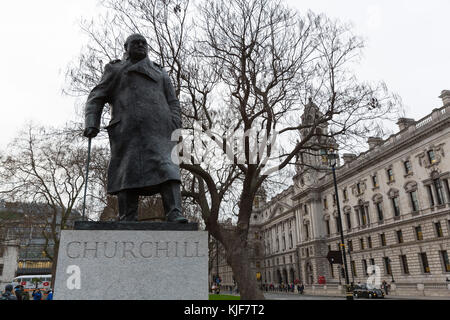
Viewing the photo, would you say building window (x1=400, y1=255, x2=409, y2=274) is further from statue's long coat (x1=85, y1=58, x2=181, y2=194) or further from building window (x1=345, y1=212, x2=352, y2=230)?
statue's long coat (x1=85, y1=58, x2=181, y2=194)

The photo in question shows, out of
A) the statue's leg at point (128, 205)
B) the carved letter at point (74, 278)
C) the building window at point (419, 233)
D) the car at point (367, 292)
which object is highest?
the building window at point (419, 233)

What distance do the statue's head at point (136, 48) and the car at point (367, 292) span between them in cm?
3178

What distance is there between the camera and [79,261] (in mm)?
3766

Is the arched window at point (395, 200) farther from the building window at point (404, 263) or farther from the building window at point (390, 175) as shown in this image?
the building window at point (404, 263)

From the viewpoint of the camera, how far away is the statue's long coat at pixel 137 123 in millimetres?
4559

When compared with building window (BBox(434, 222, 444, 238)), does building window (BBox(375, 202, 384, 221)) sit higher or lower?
higher

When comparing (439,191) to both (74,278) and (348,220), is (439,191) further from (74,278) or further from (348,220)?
(74,278)

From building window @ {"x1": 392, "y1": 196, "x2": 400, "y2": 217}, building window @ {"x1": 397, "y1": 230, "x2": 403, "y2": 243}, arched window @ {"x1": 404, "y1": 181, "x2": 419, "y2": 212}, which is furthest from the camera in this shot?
building window @ {"x1": 392, "y1": 196, "x2": 400, "y2": 217}

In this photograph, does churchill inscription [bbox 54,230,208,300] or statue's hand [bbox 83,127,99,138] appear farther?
statue's hand [bbox 83,127,99,138]

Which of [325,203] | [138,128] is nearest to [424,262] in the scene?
[325,203]

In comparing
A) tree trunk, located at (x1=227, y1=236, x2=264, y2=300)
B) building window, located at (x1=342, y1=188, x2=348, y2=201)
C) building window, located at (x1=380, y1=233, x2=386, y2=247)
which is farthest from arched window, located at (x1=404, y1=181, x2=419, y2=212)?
tree trunk, located at (x1=227, y1=236, x2=264, y2=300)

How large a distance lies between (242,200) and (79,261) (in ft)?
37.0

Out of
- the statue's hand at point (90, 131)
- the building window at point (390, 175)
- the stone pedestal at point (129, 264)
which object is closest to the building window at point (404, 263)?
the building window at point (390, 175)

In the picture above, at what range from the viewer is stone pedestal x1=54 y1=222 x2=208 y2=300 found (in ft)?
12.1
